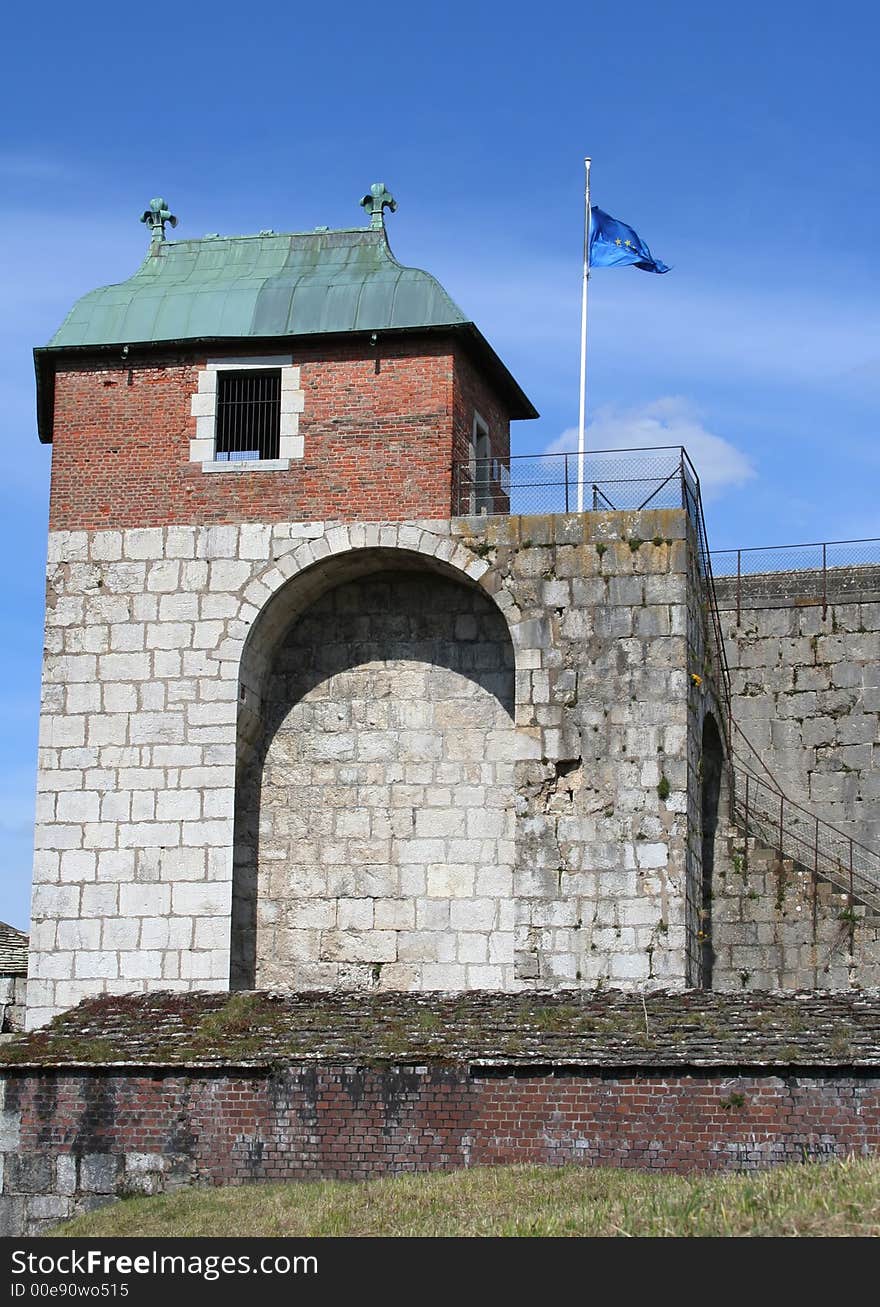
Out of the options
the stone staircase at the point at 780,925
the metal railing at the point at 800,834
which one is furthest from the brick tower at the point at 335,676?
the metal railing at the point at 800,834

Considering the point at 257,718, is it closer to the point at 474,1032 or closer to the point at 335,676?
the point at 335,676

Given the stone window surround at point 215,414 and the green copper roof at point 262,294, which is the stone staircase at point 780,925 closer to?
the stone window surround at point 215,414

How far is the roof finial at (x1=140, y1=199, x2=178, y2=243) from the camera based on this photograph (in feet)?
86.1

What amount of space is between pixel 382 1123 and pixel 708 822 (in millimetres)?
8141

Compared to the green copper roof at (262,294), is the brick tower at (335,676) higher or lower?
lower

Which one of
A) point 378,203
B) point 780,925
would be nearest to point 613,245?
point 378,203

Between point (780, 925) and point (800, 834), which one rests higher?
point (800, 834)

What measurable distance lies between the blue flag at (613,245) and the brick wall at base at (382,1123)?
40.0ft

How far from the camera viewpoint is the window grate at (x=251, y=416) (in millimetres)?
24766

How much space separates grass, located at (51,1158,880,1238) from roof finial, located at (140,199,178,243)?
12694 millimetres

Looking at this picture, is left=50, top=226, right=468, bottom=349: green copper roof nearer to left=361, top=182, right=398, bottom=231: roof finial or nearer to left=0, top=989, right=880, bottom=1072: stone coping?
left=361, top=182, right=398, bottom=231: roof finial

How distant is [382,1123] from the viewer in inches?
738

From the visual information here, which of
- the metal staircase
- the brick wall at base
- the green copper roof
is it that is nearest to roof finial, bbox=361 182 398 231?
the green copper roof
